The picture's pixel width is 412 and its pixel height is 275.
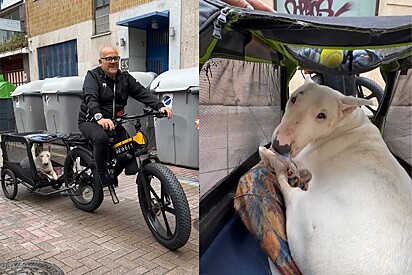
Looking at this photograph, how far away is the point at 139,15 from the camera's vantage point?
7.06 metres

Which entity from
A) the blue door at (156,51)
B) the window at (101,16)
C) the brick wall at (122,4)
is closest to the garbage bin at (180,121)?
the blue door at (156,51)

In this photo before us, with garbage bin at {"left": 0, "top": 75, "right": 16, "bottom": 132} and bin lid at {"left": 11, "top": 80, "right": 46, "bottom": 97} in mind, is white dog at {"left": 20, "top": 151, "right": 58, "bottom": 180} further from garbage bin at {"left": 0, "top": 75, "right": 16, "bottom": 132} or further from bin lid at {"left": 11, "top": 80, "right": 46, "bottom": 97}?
garbage bin at {"left": 0, "top": 75, "right": 16, "bottom": 132}

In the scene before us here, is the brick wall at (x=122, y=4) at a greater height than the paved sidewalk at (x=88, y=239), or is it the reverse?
the brick wall at (x=122, y=4)

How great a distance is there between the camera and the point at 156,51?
7805 millimetres

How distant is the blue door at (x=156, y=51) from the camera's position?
762cm

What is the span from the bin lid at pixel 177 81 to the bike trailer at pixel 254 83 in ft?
9.77

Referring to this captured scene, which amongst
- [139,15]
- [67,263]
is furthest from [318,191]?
[139,15]

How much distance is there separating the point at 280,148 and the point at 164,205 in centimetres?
159

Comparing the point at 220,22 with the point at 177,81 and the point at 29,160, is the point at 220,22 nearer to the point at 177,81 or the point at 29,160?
the point at 29,160

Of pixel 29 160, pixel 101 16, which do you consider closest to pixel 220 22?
pixel 29 160

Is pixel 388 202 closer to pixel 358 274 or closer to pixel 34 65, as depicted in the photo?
pixel 358 274

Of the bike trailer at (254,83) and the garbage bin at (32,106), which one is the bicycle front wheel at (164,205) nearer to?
the bike trailer at (254,83)

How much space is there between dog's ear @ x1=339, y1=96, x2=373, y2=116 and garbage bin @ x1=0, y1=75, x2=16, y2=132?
825 cm

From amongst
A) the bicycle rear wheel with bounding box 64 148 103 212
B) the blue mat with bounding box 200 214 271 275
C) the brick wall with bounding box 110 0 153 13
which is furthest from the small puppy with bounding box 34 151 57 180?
the brick wall with bounding box 110 0 153 13
